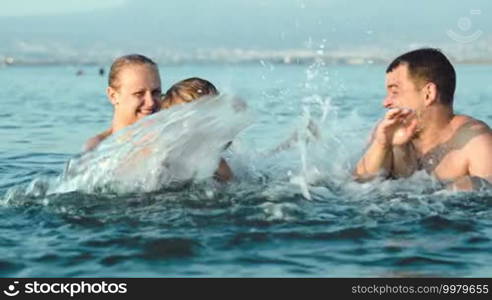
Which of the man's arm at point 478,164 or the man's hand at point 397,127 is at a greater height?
the man's hand at point 397,127

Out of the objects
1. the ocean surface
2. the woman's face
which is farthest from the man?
the woman's face

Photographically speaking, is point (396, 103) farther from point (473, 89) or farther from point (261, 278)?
point (473, 89)

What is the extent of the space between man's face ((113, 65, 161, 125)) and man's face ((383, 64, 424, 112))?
2032 millimetres

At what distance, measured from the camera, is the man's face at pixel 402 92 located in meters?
7.86

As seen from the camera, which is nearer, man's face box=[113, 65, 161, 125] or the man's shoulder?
the man's shoulder

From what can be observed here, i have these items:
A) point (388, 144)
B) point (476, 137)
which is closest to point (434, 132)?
point (476, 137)

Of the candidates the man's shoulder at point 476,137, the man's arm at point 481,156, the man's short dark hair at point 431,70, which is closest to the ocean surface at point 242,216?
the man's arm at point 481,156

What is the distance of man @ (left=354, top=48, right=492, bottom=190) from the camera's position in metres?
7.82

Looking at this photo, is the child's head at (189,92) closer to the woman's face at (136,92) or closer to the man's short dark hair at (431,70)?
the woman's face at (136,92)

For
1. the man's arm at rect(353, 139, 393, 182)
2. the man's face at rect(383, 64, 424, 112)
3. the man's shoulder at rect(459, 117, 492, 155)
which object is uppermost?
the man's face at rect(383, 64, 424, 112)

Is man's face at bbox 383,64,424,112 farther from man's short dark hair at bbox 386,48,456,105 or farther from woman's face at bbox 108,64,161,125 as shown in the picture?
woman's face at bbox 108,64,161,125

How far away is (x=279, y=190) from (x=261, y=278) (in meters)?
2.55

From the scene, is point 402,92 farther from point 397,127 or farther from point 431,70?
point 397,127

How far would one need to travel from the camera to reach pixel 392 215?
6.95 m
